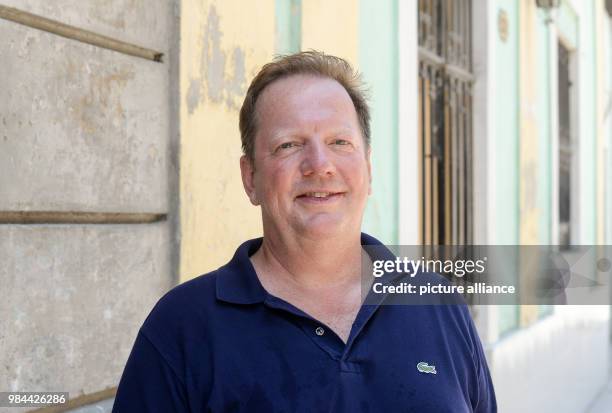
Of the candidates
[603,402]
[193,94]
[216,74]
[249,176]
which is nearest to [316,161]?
[249,176]

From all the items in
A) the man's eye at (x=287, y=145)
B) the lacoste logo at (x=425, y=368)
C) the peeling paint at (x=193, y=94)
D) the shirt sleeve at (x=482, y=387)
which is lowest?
the shirt sleeve at (x=482, y=387)

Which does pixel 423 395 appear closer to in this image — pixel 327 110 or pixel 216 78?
pixel 327 110

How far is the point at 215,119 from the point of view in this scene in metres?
2.98

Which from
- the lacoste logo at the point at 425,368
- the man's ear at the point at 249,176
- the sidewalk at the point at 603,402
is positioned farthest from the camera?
the sidewalk at the point at 603,402

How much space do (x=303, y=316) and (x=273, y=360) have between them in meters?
0.12

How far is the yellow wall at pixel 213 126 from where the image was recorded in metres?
2.85

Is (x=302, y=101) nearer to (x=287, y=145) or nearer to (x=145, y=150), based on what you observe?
(x=287, y=145)

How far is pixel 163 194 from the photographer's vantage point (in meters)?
2.81

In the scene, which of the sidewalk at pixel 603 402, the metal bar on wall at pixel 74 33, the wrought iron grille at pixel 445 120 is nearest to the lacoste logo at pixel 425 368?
the metal bar on wall at pixel 74 33

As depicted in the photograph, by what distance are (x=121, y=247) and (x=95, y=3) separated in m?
0.75

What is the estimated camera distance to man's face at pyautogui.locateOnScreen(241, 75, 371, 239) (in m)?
1.93

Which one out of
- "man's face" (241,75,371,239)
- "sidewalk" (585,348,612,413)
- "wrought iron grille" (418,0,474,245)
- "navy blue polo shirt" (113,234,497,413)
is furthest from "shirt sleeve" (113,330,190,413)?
"sidewalk" (585,348,612,413)

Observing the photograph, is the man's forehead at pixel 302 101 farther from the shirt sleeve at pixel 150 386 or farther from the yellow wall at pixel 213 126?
the yellow wall at pixel 213 126

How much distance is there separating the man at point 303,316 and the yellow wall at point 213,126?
2.55ft
